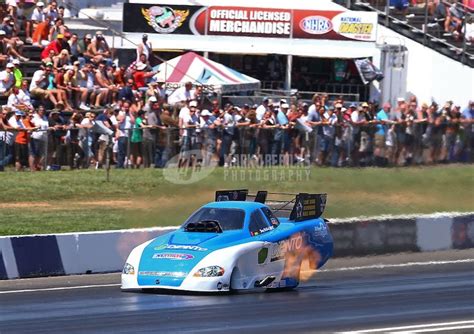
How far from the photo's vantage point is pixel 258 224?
16.8m

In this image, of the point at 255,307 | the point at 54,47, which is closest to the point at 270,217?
the point at 255,307

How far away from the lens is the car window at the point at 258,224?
54.4 feet

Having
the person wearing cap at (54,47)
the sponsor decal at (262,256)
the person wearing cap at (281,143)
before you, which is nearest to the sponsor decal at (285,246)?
the sponsor decal at (262,256)

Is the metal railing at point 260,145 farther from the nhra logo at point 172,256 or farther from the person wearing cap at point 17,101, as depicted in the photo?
the nhra logo at point 172,256

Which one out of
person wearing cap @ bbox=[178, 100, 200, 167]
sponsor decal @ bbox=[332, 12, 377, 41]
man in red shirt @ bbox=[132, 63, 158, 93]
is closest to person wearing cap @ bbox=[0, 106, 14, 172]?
person wearing cap @ bbox=[178, 100, 200, 167]

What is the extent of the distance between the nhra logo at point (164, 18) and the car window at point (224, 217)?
59.9ft

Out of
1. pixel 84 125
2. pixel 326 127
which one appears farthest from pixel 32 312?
pixel 326 127

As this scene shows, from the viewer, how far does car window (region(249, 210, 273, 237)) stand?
16.6 m

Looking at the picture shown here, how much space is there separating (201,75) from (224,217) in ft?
47.8

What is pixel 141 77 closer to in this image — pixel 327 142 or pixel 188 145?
pixel 188 145

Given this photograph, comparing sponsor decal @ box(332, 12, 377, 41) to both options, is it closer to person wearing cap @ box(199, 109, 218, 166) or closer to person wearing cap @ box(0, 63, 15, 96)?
person wearing cap @ box(199, 109, 218, 166)

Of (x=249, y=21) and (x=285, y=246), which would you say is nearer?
(x=285, y=246)

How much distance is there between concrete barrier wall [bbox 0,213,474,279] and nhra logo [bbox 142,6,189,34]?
46.5ft

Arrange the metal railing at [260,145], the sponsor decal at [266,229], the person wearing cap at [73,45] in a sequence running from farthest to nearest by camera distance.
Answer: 1. the person wearing cap at [73,45]
2. the metal railing at [260,145]
3. the sponsor decal at [266,229]
